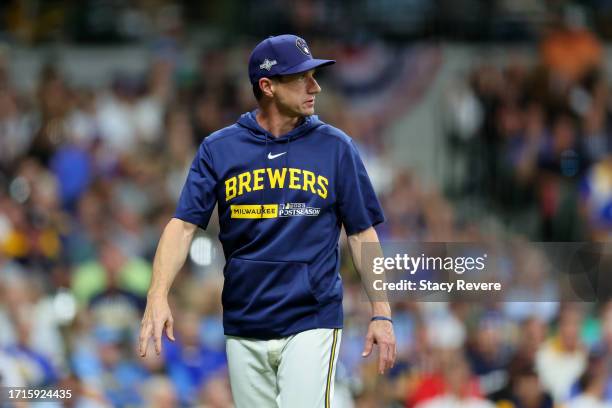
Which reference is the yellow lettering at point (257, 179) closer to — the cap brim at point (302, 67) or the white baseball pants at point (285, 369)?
the cap brim at point (302, 67)

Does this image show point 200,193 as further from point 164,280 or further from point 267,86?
point 267,86

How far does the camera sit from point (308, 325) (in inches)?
220

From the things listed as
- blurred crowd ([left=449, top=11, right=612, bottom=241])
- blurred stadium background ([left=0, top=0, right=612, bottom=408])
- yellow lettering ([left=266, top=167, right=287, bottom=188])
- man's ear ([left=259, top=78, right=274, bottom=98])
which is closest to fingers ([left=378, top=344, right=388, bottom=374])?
yellow lettering ([left=266, top=167, right=287, bottom=188])

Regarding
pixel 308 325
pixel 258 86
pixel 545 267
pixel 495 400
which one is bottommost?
pixel 495 400

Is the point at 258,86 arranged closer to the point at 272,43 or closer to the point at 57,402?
the point at 272,43

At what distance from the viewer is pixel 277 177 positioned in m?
5.66

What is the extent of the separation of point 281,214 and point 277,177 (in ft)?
0.56

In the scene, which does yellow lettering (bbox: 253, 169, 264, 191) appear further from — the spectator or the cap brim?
the spectator

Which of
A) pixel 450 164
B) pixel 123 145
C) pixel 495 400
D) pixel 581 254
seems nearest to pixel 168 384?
pixel 495 400

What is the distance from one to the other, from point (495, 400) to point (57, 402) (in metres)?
3.51

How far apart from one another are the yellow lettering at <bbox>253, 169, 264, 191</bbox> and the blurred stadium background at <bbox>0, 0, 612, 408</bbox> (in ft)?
9.84

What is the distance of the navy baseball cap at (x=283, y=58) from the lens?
561 cm

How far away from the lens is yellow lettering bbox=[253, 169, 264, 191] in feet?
18.5

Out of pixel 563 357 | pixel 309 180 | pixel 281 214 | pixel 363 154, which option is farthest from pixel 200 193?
pixel 363 154
